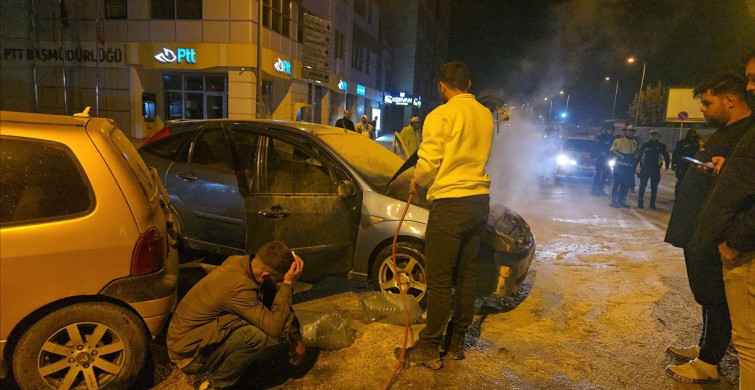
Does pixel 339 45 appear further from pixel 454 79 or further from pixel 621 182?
pixel 454 79

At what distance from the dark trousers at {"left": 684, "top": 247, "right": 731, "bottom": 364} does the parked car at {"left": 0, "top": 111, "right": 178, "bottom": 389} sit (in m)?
3.33

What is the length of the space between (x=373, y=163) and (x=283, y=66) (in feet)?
55.8

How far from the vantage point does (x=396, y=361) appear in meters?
3.36

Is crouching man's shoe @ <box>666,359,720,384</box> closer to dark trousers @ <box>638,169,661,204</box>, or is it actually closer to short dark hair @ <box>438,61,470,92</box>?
short dark hair @ <box>438,61,470,92</box>

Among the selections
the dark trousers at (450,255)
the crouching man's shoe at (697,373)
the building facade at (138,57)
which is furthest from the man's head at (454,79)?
the building facade at (138,57)

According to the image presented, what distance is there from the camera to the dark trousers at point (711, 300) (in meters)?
3.01

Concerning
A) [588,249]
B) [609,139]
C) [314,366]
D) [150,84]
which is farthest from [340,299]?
[150,84]

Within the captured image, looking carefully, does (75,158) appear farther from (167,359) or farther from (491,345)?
(491,345)

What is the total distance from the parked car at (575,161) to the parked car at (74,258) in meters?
13.3

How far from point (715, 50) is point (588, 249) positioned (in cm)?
3772

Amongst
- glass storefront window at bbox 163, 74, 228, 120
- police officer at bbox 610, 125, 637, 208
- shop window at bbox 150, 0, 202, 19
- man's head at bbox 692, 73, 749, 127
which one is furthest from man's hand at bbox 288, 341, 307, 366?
shop window at bbox 150, 0, 202, 19

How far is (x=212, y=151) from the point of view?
15.2 ft

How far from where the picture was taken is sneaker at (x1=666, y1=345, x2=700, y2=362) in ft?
11.6

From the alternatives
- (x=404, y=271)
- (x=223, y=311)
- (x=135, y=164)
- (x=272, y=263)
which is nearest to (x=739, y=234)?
(x=404, y=271)
